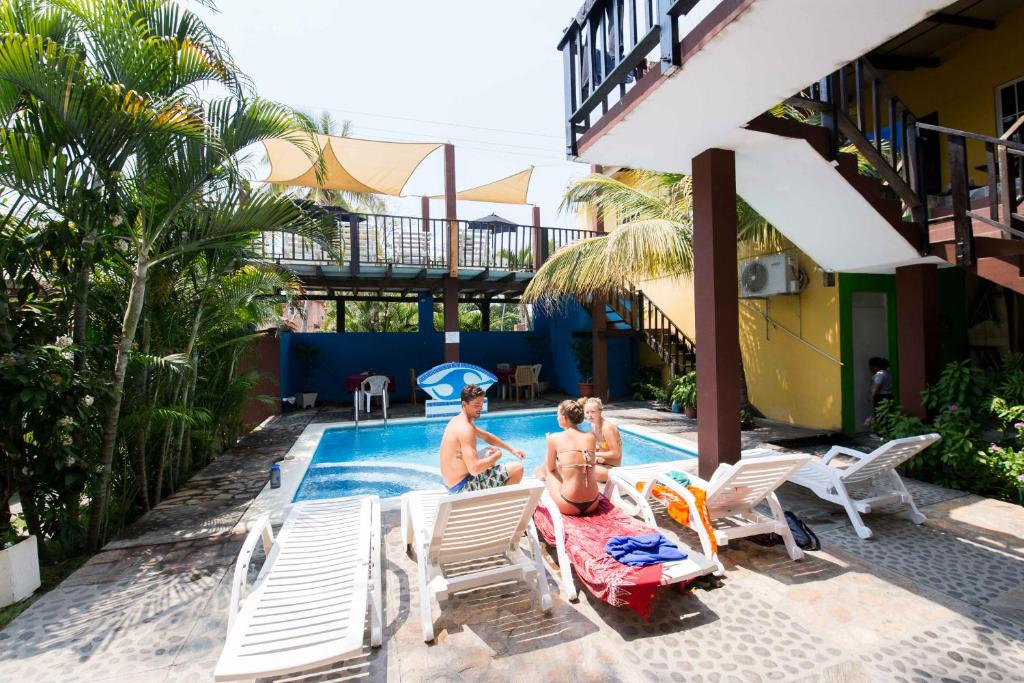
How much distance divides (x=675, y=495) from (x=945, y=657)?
168cm

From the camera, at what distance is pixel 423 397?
50.0 ft

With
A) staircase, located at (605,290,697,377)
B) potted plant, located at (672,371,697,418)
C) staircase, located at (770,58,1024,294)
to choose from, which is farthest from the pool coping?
staircase, located at (770,58,1024,294)

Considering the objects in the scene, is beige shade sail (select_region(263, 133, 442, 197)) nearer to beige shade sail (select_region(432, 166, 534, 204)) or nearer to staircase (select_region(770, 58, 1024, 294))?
beige shade sail (select_region(432, 166, 534, 204))

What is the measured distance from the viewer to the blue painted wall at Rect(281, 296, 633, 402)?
1430cm

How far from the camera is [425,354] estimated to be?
15.8 metres

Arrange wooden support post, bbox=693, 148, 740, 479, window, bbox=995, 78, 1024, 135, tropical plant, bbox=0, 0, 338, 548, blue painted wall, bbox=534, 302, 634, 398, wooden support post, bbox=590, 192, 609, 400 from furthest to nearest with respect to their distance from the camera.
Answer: blue painted wall, bbox=534, 302, 634, 398 < wooden support post, bbox=590, 192, 609, 400 < window, bbox=995, 78, 1024, 135 < wooden support post, bbox=693, 148, 740, 479 < tropical plant, bbox=0, 0, 338, 548

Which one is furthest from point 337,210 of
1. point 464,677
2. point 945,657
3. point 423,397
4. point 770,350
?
point 945,657

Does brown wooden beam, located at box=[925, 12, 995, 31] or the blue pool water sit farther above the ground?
brown wooden beam, located at box=[925, 12, 995, 31]

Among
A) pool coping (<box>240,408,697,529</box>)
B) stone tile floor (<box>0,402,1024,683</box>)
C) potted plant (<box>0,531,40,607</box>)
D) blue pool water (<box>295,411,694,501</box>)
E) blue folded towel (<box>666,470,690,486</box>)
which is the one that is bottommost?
blue pool water (<box>295,411,694,501</box>)

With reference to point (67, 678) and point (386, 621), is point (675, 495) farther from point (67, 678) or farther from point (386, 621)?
point (67, 678)

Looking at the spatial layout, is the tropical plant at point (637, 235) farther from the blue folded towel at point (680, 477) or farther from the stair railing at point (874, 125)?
the blue folded towel at point (680, 477)

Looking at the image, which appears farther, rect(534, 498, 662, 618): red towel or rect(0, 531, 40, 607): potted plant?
rect(0, 531, 40, 607): potted plant

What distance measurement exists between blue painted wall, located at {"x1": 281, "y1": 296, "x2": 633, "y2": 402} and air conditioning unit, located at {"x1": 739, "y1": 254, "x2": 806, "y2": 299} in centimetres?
566

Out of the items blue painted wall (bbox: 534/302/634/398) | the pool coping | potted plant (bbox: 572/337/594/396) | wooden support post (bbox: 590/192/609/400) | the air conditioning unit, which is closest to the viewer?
the pool coping
